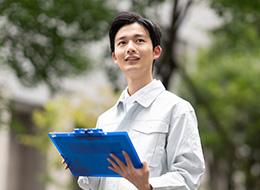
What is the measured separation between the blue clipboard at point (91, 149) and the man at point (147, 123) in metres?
0.03

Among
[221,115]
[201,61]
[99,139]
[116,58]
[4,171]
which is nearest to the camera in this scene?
[99,139]

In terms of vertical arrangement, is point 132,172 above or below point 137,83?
below

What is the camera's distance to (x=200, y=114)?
17.8m

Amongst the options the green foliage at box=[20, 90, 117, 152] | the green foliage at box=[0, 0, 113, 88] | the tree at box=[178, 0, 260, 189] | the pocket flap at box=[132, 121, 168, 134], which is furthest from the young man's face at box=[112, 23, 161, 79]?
the green foliage at box=[20, 90, 117, 152]

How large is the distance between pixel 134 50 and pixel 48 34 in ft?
21.0

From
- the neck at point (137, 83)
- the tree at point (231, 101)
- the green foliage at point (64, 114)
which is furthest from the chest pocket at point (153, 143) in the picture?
the green foliage at point (64, 114)

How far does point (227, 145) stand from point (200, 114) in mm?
1795

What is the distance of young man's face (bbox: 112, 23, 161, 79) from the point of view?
9.38ft

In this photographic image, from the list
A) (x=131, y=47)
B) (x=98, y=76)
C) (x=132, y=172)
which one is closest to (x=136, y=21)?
(x=131, y=47)

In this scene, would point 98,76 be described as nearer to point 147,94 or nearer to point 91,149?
point 147,94

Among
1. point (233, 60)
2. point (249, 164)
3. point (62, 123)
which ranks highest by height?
point (233, 60)

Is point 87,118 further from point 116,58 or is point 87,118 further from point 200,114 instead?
point 116,58

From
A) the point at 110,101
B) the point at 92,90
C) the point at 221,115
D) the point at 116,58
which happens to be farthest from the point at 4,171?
the point at 116,58

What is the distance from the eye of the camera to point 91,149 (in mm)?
2592
